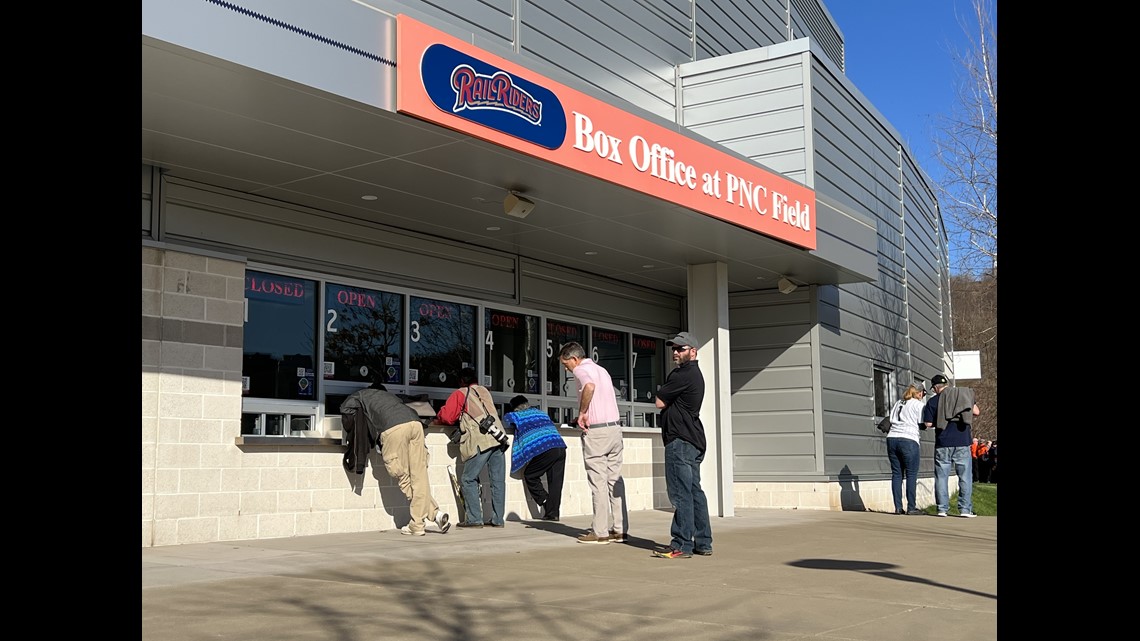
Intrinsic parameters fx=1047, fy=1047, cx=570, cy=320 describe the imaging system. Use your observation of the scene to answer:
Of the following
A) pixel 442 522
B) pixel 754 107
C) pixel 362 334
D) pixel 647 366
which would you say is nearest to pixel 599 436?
pixel 442 522

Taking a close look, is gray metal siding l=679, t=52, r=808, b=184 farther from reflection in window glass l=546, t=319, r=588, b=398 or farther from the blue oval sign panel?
the blue oval sign panel

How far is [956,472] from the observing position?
1427 centimetres

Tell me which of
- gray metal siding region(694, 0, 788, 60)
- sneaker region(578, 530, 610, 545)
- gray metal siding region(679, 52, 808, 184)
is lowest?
sneaker region(578, 530, 610, 545)

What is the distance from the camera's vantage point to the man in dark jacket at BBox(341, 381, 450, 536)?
34.5ft

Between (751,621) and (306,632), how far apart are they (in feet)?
7.19

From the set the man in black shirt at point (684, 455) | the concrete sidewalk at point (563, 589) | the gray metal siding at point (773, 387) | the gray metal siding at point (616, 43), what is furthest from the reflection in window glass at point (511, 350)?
the man in black shirt at point (684, 455)

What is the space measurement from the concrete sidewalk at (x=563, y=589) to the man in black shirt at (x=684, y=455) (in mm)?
246

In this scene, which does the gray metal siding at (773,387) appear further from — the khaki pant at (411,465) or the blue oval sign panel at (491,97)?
the blue oval sign panel at (491,97)

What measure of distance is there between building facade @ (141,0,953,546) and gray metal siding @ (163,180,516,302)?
3 cm

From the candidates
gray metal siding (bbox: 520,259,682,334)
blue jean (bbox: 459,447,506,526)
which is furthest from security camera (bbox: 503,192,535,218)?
gray metal siding (bbox: 520,259,682,334)

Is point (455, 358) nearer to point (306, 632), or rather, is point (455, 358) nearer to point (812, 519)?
point (812, 519)

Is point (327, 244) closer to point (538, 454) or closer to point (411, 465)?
point (411, 465)

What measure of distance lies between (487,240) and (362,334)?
7.34 feet

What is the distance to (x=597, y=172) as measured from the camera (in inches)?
384
